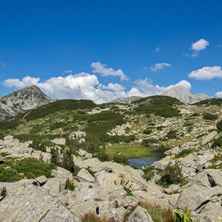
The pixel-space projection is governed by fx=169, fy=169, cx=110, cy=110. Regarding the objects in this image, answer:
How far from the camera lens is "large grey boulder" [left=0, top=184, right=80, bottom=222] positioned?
4900mm

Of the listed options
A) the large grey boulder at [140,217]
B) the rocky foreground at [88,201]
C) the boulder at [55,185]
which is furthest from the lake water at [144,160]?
the large grey boulder at [140,217]

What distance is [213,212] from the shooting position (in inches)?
225

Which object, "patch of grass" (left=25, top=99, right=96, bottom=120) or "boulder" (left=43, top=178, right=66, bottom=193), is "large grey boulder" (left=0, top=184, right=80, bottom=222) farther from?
"patch of grass" (left=25, top=99, right=96, bottom=120)

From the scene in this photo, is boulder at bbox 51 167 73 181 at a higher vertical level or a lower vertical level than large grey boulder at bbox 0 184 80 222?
lower

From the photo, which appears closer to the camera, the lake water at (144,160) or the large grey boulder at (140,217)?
the large grey boulder at (140,217)

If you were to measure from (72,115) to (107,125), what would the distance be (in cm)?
2661

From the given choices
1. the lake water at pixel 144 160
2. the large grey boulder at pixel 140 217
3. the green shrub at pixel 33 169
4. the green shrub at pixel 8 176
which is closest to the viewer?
the large grey boulder at pixel 140 217

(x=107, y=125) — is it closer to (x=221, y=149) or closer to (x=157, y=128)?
(x=157, y=128)

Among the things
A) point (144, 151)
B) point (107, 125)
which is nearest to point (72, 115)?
point (107, 125)

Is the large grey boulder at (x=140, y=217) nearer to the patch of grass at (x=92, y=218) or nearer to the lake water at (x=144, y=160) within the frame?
the patch of grass at (x=92, y=218)

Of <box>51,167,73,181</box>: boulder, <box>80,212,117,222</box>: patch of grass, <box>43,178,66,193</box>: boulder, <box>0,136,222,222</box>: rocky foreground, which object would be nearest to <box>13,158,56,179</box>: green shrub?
<box>51,167,73,181</box>: boulder

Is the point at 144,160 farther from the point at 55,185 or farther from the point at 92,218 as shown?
the point at 92,218

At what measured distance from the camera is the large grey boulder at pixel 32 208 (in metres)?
→ 4.90

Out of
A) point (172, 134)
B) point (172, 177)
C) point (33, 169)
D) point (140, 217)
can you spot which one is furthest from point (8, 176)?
point (172, 134)
